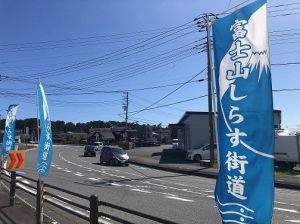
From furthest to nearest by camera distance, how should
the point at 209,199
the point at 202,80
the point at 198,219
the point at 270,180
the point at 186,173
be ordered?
the point at 202,80 → the point at 186,173 → the point at 209,199 → the point at 198,219 → the point at 270,180

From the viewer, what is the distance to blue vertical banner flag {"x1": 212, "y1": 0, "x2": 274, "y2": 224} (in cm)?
447

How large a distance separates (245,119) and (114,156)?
3596 cm

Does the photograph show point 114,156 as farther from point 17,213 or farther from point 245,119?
point 245,119

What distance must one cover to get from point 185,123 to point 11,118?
121 ft

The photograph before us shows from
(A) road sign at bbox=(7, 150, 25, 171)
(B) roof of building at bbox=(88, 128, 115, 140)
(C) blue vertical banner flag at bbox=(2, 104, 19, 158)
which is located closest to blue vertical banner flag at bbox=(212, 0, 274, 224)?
(A) road sign at bbox=(7, 150, 25, 171)

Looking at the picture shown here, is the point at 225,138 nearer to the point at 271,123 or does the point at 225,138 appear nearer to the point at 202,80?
the point at 271,123

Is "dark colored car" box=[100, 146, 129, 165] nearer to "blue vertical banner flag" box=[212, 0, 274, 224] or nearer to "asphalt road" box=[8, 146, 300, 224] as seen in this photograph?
"asphalt road" box=[8, 146, 300, 224]

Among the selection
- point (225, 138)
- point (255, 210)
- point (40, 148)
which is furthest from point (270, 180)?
point (40, 148)

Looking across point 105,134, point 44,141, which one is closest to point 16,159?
point 44,141

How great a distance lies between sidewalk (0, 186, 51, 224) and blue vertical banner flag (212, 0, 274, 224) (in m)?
7.04

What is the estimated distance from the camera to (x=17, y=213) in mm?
12195

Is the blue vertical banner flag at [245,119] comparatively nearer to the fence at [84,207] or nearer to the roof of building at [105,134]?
the fence at [84,207]

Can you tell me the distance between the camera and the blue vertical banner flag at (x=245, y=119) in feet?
14.7

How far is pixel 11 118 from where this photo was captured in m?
18.1
